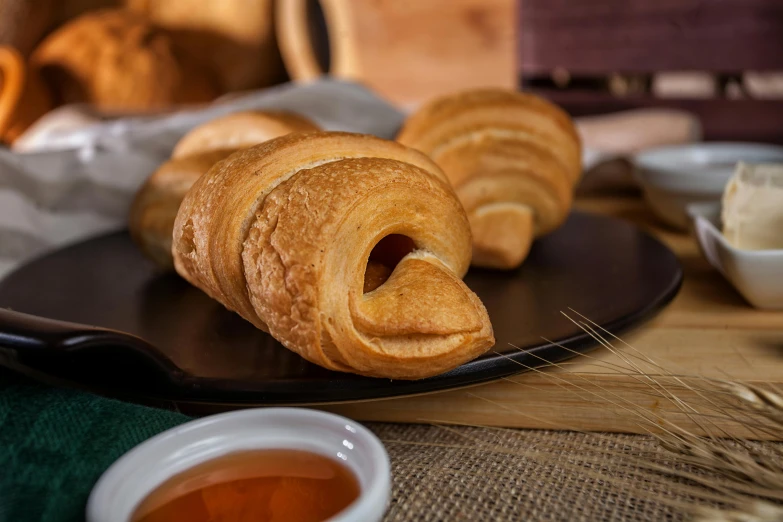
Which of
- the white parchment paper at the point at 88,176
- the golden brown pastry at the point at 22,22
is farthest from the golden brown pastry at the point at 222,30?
the white parchment paper at the point at 88,176

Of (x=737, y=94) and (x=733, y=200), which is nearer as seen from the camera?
(x=733, y=200)

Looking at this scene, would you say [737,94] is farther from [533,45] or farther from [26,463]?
[26,463]

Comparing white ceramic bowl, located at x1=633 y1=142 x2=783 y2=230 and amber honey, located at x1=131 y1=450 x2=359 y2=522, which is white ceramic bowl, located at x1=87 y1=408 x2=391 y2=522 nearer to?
amber honey, located at x1=131 y1=450 x2=359 y2=522

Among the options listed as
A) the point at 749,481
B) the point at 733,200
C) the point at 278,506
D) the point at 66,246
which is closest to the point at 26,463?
the point at 278,506

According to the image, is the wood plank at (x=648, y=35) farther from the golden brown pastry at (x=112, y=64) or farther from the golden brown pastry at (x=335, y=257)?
the golden brown pastry at (x=335, y=257)

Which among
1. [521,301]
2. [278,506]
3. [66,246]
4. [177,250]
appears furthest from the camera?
[66,246]

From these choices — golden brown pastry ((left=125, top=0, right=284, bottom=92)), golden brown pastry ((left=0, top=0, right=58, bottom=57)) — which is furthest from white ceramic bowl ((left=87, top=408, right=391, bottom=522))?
golden brown pastry ((left=0, top=0, right=58, bottom=57))
